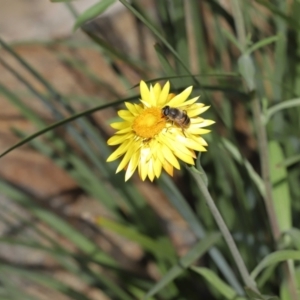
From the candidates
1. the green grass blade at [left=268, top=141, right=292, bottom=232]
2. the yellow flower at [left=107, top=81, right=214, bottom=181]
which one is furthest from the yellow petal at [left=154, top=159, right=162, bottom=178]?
the green grass blade at [left=268, top=141, right=292, bottom=232]

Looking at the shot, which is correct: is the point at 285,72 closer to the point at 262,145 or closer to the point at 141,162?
the point at 262,145

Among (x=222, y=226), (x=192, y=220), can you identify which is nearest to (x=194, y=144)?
(x=222, y=226)

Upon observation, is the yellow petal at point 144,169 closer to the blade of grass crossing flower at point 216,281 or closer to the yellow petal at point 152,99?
the yellow petal at point 152,99

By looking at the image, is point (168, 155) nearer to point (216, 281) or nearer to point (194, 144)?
point (194, 144)

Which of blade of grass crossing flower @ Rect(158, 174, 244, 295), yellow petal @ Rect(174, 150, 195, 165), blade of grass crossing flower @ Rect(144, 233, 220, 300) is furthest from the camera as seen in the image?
blade of grass crossing flower @ Rect(158, 174, 244, 295)

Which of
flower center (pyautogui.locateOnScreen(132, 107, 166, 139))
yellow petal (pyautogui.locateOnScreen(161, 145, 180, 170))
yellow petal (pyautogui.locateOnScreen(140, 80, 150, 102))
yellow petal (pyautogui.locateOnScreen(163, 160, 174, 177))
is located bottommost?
yellow petal (pyautogui.locateOnScreen(163, 160, 174, 177))

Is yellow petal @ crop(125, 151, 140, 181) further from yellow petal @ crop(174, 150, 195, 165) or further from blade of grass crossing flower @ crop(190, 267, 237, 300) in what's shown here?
blade of grass crossing flower @ crop(190, 267, 237, 300)

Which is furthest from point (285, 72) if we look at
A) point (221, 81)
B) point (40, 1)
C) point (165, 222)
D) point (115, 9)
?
point (40, 1)
